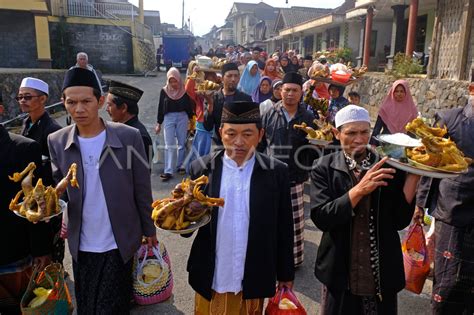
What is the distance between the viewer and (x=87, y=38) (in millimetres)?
23812

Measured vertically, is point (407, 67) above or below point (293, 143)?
above

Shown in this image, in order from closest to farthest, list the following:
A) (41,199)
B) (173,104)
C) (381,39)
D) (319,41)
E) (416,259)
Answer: (41,199), (416,259), (173,104), (381,39), (319,41)

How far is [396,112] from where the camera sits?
5758mm

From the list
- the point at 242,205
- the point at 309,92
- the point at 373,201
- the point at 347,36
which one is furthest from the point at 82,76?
the point at 347,36

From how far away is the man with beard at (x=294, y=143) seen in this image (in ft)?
14.3

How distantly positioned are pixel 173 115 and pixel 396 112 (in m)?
3.87

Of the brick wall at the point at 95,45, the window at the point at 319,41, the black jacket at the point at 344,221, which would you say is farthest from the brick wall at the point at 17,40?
the black jacket at the point at 344,221

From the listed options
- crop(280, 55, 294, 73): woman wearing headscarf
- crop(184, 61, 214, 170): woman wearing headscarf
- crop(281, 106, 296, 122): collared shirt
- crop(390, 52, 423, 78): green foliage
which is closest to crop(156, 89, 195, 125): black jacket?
crop(184, 61, 214, 170): woman wearing headscarf

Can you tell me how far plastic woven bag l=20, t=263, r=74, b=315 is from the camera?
262 cm

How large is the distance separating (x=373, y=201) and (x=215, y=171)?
0.99 m

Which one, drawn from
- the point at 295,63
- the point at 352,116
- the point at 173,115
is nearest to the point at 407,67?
the point at 295,63

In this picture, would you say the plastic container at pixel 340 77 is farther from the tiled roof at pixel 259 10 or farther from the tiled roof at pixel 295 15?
the tiled roof at pixel 259 10

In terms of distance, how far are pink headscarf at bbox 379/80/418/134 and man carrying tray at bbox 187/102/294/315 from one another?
369 cm

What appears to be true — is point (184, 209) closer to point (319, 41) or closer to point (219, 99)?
point (219, 99)
